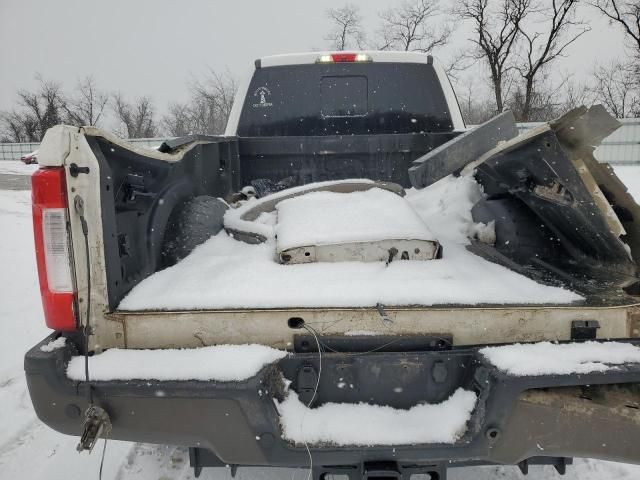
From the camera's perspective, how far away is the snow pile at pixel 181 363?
65.2 inches

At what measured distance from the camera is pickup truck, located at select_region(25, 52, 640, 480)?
1.65 meters

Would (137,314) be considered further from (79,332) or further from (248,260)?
(248,260)

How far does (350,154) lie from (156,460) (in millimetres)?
2487

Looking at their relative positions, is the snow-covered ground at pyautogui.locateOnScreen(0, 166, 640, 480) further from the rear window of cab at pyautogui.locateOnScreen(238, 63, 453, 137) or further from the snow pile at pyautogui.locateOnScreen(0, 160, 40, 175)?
the snow pile at pyautogui.locateOnScreen(0, 160, 40, 175)

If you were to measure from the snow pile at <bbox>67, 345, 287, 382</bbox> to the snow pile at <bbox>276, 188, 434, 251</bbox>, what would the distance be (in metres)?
0.58

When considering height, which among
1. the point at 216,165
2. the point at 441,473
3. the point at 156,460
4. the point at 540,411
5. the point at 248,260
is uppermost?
the point at 216,165

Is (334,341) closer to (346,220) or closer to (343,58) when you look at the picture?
(346,220)

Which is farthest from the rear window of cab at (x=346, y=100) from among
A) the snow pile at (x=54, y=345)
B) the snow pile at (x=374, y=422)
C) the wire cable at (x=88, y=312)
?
the snow pile at (x=374, y=422)

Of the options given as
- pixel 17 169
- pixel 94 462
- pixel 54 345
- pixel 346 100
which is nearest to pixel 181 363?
pixel 54 345

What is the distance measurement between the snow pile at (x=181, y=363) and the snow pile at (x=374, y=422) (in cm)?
19

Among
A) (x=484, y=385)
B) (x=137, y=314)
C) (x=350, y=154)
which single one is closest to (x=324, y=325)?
A: (x=484, y=385)

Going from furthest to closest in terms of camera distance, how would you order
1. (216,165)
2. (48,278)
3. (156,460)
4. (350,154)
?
(350,154), (216,165), (156,460), (48,278)

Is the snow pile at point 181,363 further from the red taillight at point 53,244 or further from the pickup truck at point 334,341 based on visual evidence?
the red taillight at point 53,244

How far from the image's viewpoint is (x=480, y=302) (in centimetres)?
184
